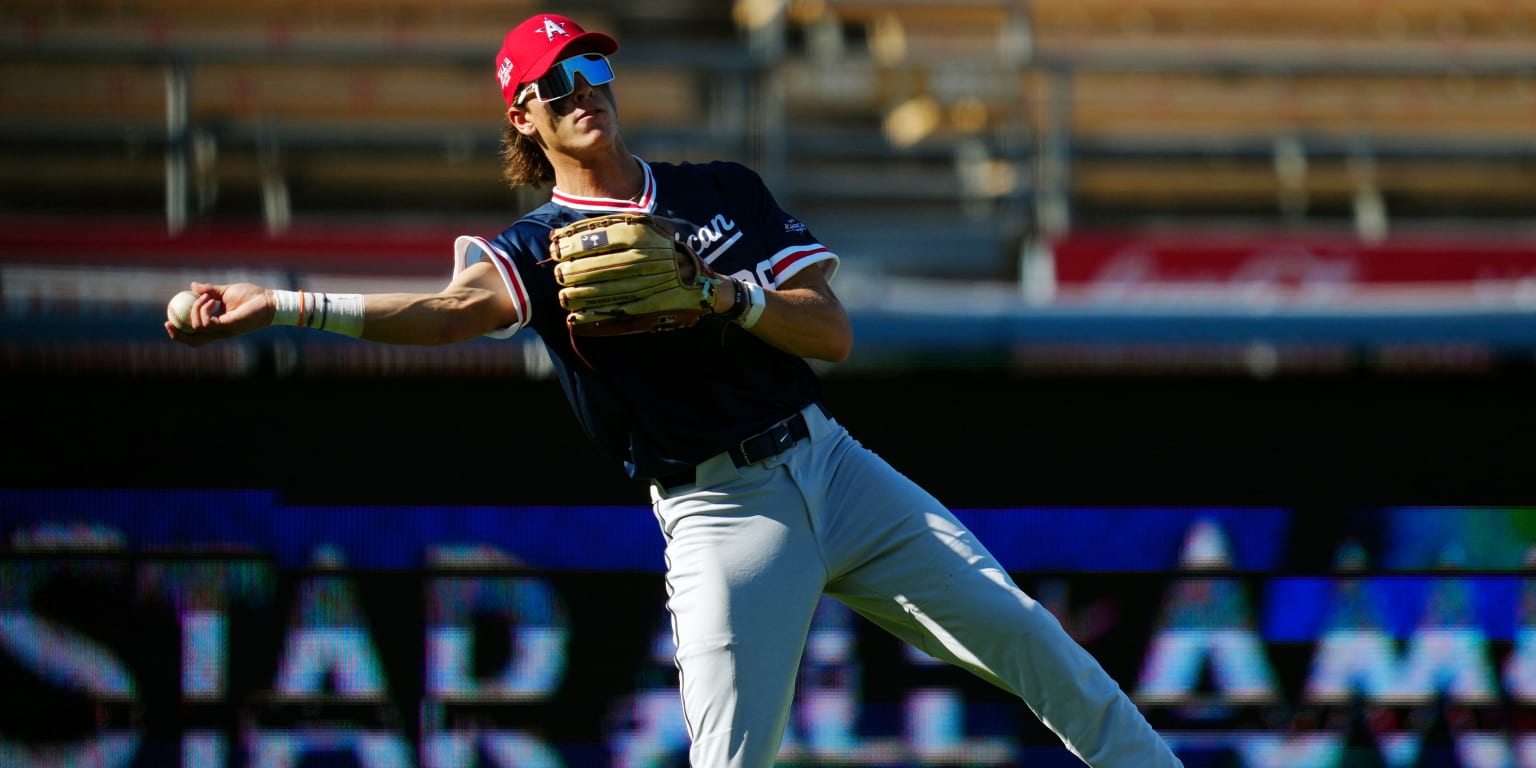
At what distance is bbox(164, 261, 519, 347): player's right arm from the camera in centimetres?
236

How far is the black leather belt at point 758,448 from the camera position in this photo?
2.67 metres

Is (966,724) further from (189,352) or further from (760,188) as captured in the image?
(189,352)

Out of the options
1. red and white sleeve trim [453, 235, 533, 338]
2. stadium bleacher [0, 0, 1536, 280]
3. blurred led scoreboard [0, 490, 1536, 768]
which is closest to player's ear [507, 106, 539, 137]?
red and white sleeve trim [453, 235, 533, 338]

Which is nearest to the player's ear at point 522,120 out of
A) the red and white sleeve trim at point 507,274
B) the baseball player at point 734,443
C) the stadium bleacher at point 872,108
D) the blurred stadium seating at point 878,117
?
the baseball player at point 734,443

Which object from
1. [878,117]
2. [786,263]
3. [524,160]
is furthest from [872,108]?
[786,263]

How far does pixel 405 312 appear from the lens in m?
2.44

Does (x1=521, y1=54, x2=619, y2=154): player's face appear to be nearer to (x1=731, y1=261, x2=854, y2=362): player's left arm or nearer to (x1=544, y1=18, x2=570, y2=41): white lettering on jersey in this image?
(x1=544, y1=18, x2=570, y2=41): white lettering on jersey

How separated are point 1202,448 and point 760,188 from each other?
1.12 meters

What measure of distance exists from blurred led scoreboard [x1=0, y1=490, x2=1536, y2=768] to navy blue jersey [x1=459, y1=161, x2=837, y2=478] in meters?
0.64

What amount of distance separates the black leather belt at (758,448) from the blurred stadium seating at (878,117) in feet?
16.3

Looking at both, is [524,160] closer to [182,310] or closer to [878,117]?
[182,310]

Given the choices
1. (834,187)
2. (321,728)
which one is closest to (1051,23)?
(834,187)

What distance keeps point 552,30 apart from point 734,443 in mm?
755

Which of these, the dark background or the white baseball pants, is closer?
the white baseball pants
